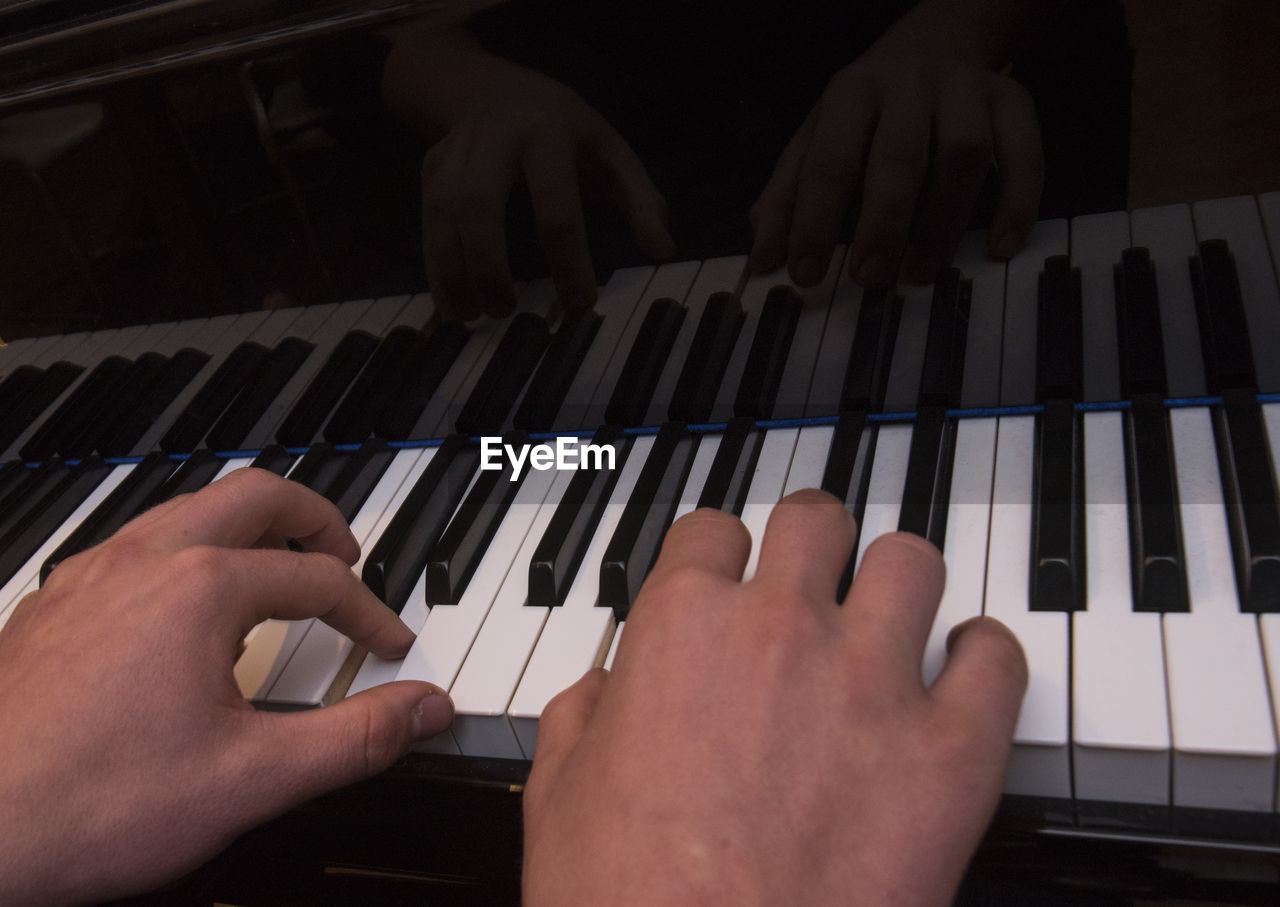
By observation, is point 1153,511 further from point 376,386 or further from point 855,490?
point 376,386

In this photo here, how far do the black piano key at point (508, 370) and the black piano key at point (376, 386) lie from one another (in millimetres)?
119

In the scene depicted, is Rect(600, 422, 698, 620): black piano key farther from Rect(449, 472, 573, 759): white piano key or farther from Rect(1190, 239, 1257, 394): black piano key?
Rect(1190, 239, 1257, 394): black piano key

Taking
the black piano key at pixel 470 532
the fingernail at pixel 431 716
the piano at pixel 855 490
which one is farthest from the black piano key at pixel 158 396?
the fingernail at pixel 431 716

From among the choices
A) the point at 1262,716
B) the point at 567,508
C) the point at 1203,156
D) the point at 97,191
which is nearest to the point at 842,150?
the point at 1203,156

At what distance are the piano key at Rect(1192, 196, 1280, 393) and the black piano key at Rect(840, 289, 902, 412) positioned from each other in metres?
0.31

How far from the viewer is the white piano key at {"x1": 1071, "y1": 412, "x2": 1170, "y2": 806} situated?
0.71m

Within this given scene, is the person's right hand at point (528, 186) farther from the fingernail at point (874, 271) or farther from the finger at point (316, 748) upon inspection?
the finger at point (316, 748)

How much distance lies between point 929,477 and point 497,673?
480mm

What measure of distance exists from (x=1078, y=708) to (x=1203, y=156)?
0.55 metres

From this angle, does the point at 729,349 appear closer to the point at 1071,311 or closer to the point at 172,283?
the point at 1071,311

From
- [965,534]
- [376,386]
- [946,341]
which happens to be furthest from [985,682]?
[376,386]

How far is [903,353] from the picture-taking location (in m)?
1.06

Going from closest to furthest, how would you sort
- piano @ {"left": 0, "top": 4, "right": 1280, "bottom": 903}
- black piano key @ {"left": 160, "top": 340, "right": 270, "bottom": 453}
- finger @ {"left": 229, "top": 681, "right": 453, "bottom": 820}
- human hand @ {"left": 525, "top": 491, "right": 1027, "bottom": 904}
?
human hand @ {"left": 525, "top": 491, "right": 1027, "bottom": 904} < piano @ {"left": 0, "top": 4, "right": 1280, "bottom": 903} < finger @ {"left": 229, "top": 681, "right": 453, "bottom": 820} < black piano key @ {"left": 160, "top": 340, "right": 270, "bottom": 453}

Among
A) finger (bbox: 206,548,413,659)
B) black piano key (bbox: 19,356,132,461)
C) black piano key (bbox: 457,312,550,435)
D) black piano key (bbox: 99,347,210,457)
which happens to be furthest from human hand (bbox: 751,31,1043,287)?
black piano key (bbox: 19,356,132,461)
